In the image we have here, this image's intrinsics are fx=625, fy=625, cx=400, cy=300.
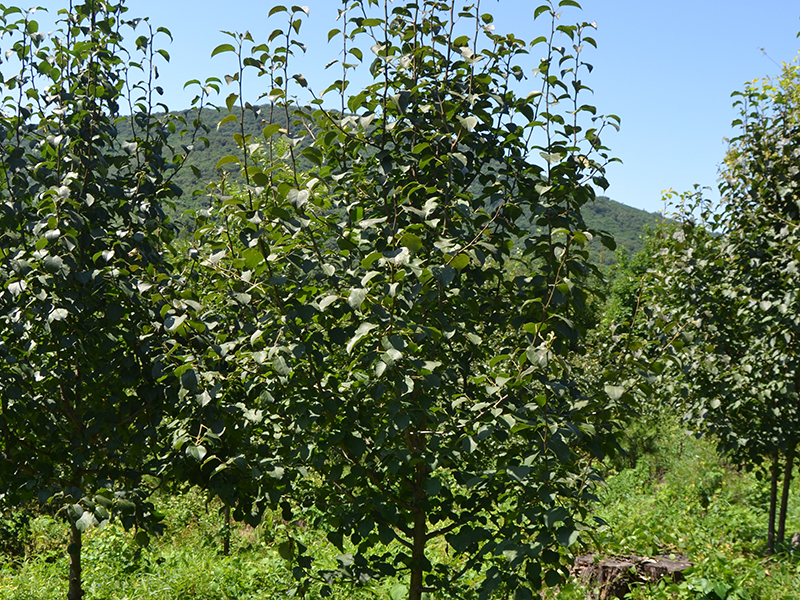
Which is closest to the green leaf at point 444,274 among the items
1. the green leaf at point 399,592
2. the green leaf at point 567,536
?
Result: the green leaf at point 567,536

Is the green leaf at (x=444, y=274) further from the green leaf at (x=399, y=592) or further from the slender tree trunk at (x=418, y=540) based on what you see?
the green leaf at (x=399, y=592)

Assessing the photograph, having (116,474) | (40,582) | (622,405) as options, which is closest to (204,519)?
(40,582)

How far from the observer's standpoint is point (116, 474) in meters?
2.87

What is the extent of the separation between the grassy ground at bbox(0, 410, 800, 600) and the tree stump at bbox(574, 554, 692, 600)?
18 centimetres

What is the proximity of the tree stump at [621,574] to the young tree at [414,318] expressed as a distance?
10.2ft

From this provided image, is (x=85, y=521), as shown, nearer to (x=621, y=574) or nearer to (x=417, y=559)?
(x=417, y=559)

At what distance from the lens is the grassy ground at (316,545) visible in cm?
479

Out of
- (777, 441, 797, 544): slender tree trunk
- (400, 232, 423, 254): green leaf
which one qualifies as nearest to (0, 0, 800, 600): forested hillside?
(400, 232, 423, 254): green leaf

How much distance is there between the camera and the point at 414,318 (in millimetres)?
2371

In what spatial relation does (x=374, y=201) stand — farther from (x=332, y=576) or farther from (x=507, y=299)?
(x=332, y=576)

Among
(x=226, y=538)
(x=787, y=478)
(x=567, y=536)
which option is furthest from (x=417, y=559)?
(x=787, y=478)

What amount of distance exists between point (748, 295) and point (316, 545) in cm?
470

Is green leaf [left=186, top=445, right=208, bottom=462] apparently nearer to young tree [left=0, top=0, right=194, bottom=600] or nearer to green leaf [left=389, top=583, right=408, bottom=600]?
young tree [left=0, top=0, right=194, bottom=600]

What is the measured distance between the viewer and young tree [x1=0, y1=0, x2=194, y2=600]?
2.56 m
